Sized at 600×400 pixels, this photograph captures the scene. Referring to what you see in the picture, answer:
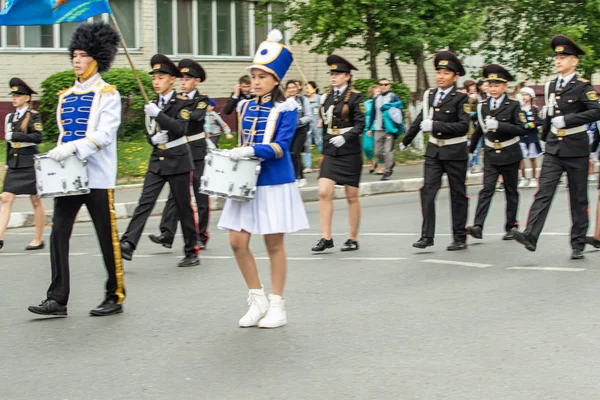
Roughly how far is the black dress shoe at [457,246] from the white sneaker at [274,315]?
12.6 feet

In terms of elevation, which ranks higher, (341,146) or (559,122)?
(559,122)

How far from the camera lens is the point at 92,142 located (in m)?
6.60

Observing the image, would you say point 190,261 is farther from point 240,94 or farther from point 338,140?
point 240,94

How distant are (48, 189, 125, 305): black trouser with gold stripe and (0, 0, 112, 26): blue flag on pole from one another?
3.03 metres

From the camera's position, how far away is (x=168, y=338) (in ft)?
20.8

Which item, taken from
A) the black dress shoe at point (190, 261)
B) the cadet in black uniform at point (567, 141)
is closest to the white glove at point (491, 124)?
the cadet in black uniform at point (567, 141)

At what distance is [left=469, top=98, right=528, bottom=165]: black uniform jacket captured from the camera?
10516 millimetres

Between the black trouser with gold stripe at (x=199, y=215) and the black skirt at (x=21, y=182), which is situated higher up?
the black skirt at (x=21, y=182)

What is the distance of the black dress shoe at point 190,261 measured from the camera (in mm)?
9359

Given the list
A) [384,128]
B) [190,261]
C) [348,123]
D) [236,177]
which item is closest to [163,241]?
[190,261]

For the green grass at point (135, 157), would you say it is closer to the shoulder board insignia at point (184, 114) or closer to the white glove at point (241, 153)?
the shoulder board insignia at point (184, 114)

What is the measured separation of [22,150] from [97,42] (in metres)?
4.49

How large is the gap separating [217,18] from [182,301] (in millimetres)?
19000

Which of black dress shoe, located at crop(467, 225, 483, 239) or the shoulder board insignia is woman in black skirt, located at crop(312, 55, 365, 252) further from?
the shoulder board insignia
